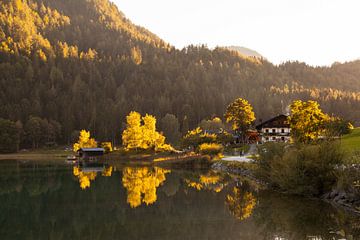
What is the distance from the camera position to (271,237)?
1032 inches

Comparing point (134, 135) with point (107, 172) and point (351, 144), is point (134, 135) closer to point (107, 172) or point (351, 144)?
point (107, 172)

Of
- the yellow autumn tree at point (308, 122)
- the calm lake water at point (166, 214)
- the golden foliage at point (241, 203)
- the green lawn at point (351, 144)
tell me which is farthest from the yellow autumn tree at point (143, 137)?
the golden foliage at point (241, 203)

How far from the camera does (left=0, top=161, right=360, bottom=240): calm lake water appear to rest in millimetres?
27297

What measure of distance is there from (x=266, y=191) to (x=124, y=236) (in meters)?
22.9

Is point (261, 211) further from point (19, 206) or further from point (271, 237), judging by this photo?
point (19, 206)

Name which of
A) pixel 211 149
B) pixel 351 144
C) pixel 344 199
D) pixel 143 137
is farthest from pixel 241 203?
pixel 143 137

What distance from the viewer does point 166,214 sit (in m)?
33.8

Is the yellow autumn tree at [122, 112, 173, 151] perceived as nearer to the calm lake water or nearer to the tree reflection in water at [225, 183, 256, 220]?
the calm lake water

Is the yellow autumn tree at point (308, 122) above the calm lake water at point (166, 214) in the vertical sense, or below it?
above

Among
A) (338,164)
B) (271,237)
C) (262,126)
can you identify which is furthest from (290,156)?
(262,126)

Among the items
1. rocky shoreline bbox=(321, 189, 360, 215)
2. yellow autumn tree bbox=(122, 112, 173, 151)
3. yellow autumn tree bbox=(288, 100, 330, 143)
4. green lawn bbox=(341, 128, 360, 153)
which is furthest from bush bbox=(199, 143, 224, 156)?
rocky shoreline bbox=(321, 189, 360, 215)

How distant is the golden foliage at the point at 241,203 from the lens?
33.7 meters

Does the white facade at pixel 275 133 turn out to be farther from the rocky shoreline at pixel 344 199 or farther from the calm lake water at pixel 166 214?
the rocky shoreline at pixel 344 199

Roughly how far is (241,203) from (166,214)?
7808 millimetres
